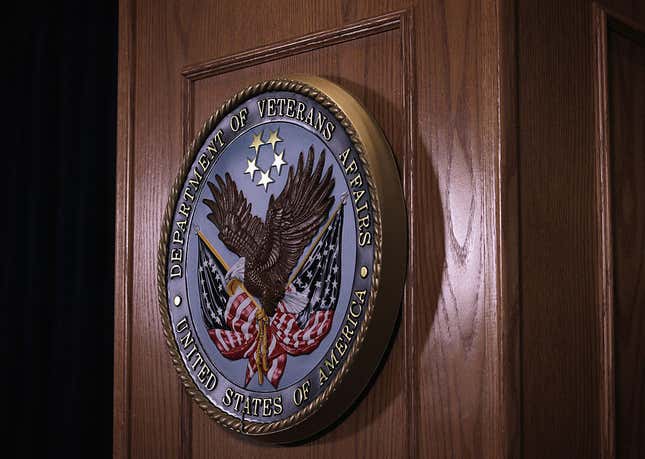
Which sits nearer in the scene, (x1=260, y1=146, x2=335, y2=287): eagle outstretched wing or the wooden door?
the wooden door

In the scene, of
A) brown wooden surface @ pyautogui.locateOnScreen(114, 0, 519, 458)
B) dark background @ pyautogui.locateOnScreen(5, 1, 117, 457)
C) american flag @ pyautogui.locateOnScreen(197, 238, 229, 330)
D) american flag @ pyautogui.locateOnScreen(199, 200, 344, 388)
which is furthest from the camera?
dark background @ pyautogui.locateOnScreen(5, 1, 117, 457)

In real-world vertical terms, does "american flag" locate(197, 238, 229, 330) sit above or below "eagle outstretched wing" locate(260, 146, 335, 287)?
below

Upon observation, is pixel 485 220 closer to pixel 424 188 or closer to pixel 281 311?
pixel 424 188

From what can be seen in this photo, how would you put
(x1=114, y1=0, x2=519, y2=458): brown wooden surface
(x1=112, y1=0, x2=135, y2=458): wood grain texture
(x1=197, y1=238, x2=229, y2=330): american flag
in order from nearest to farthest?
(x1=114, y1=0, x2=519, y2=458): brown wooden surface, (x1=197, y1=238, x2=229, y2=330): american flag, (x1=112, y1=0, x2=135, y2=458): wood grain texture

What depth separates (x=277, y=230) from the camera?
1234 mm

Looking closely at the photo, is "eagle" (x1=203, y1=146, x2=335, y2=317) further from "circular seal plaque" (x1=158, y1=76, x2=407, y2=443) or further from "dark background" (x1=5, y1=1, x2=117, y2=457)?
"dark background" (x1=5, y1=1, x2=117, y2=457)

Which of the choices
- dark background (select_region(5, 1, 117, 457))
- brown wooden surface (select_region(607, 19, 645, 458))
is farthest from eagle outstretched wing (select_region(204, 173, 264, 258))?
dark background (select_region(5, 1, 117, 457))

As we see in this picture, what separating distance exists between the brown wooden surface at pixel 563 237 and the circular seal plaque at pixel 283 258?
0.18m

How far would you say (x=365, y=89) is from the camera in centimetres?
119

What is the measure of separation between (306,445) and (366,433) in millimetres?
110

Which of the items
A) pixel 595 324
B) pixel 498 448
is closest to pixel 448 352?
pixel 498 448

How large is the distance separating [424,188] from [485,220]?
4.3 inches

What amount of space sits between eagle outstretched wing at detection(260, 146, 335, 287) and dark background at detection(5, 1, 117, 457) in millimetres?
1122

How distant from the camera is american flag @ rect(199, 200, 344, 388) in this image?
117 cm
